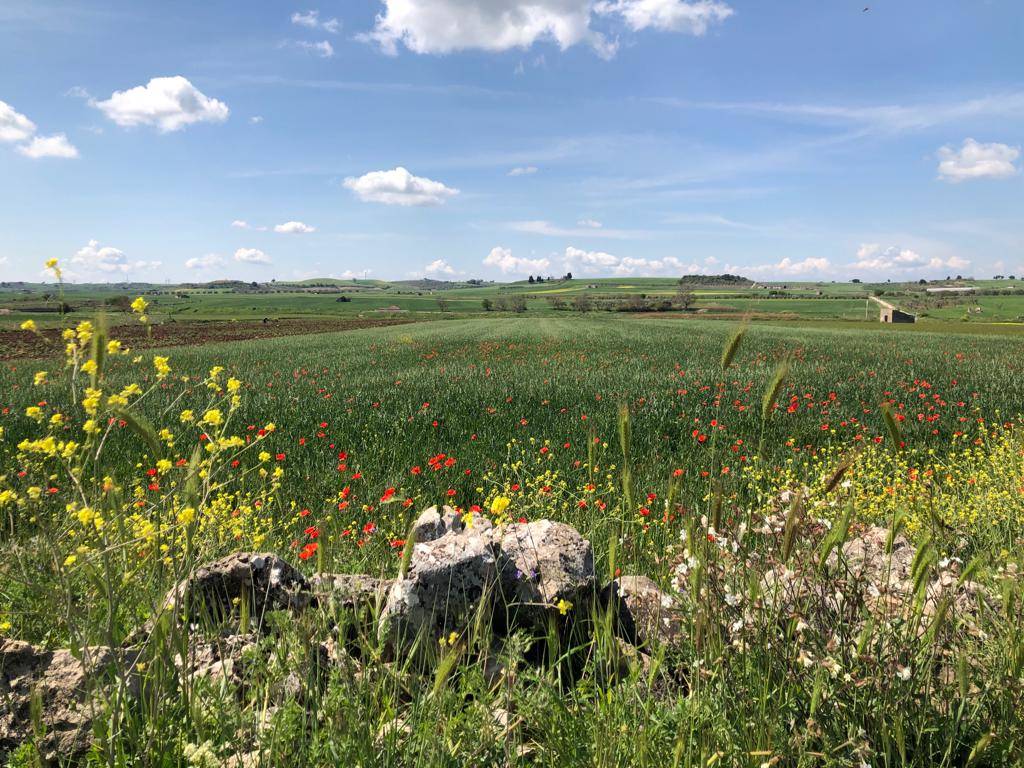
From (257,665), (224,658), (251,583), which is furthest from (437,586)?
(251,583)

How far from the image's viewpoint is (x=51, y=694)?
2225 mm

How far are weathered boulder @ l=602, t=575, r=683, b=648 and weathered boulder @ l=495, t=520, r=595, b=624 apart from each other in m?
0.18

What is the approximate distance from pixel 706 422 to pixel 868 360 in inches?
562

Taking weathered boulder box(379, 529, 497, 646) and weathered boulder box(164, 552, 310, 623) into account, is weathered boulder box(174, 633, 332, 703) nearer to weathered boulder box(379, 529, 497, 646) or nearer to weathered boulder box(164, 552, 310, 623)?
weathered boulder box(164, 552, 310, 623)

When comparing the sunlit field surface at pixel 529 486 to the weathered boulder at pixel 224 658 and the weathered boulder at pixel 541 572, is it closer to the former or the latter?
the weathered boulder at pixel 224 658

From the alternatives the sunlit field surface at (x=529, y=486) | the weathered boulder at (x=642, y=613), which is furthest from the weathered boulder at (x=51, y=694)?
the weathered boulder at (x=642, y=613)

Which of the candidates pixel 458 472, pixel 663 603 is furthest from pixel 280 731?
pixel 458 472

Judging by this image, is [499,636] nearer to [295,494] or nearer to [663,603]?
[663,603]

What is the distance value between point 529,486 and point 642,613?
3774 millimetres

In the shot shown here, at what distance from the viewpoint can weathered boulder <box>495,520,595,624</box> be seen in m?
2.64

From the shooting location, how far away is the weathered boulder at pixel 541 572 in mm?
2637

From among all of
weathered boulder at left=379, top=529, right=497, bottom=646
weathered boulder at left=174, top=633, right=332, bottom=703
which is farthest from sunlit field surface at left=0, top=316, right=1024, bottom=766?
weathered boulder at left=379, top=529, right=497, bottom=646

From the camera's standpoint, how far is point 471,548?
2611 mm

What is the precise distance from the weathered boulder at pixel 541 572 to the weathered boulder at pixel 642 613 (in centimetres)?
18
